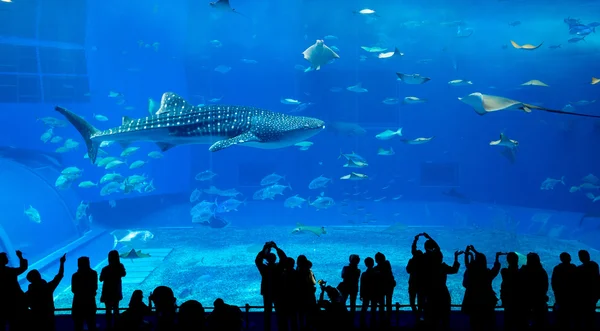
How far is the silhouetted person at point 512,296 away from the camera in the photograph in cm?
A: 370

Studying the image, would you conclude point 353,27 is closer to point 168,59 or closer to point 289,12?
point 289,12

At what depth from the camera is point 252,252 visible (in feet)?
39.2

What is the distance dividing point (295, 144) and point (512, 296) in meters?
7.17

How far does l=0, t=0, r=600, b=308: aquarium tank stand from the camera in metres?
12.8

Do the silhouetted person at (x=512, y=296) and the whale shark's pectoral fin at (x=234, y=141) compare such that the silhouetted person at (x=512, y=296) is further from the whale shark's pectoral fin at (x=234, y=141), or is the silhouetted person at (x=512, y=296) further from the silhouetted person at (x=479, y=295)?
the whale shark's pectoral fin at (x=234, y=141)

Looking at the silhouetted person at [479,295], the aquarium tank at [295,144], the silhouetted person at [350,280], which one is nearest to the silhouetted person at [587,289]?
the silhouetted person at [479,295]

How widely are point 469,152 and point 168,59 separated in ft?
62.5

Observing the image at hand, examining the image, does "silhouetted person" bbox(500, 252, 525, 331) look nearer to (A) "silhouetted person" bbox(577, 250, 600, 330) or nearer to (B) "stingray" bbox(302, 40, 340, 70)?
(A) "silhouetted person" bbox(577, 250, 600, 330)

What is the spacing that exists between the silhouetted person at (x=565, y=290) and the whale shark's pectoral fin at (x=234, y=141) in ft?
14.3

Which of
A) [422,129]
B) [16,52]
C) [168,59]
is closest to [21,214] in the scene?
[16,52]

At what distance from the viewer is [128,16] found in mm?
22625

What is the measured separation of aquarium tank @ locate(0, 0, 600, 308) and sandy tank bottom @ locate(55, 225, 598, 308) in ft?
0.29

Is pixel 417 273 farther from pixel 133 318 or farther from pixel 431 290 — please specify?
pixel 133 318

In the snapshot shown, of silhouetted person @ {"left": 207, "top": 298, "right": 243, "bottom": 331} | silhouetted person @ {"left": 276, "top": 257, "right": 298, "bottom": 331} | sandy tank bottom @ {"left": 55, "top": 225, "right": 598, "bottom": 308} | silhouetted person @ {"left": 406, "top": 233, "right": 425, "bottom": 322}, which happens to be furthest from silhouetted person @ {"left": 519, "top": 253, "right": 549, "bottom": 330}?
sandy tank bottom @ {"left": 55, "top": 225, "right": 598, "bottom": 308}
